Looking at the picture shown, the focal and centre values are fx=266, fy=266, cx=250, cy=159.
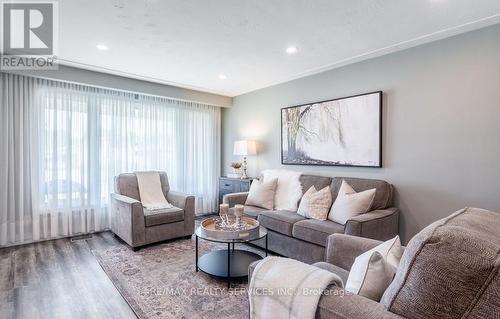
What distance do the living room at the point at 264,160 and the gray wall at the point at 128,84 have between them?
24 millimetres

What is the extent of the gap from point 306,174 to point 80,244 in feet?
10.7

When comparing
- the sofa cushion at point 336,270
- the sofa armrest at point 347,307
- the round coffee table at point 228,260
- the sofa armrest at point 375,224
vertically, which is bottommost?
the round coffee table at point 228,260

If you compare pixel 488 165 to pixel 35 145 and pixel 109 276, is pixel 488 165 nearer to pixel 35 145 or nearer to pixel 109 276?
pixel 109 276

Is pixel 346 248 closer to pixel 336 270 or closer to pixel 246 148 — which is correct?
pixel 336 270

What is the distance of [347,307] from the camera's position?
102 centimetres

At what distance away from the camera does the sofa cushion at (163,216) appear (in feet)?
11.4

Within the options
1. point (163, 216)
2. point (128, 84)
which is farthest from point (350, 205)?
point (128, 84)

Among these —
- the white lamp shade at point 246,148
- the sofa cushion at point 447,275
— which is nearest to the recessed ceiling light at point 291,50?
the white lamp shade at point 246,148

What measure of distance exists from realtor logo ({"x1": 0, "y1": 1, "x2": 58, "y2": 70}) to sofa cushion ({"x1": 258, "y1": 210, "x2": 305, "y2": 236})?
2921mm

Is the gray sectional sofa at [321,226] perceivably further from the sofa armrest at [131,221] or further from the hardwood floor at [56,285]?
the hardwood floor at [56,285]

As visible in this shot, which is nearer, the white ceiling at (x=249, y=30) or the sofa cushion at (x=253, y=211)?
the white ceiling at (x=249, y=30)

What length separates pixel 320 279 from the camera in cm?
112

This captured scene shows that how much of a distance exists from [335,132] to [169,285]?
270 cm

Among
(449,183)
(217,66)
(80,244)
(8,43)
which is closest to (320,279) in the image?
(449,183)
